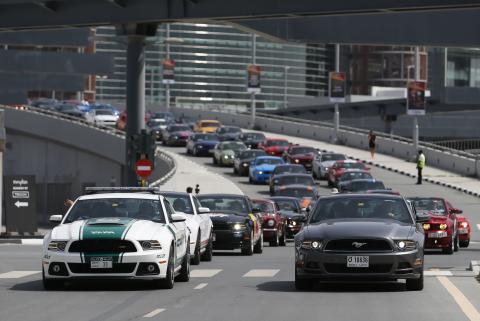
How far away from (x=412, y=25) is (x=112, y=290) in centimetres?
3065

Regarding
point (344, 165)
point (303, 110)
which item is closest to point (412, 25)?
point (344, 165)

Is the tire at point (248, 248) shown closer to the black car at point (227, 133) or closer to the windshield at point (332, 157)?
the windshield at point (332, 157)

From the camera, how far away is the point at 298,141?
4003 inches

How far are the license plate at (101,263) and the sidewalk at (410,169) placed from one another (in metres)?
49.7

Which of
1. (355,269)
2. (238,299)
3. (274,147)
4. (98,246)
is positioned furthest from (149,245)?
(274,147)

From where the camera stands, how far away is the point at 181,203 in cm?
2858

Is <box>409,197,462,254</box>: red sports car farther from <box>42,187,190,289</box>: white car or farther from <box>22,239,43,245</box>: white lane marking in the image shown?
<box>42,187,190,289</box>: white car

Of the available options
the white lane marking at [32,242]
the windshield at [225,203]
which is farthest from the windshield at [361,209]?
the white lane marking at [32,242]

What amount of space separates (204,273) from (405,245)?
609cm

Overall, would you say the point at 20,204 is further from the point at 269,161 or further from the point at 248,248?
the point at 269,161

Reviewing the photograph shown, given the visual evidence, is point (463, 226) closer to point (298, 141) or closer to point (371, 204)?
point (371, 204)

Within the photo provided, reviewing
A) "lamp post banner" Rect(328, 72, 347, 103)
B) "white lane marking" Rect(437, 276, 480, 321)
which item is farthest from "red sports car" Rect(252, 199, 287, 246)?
"lamp post banner" Rect(328, 72, 347, 103)

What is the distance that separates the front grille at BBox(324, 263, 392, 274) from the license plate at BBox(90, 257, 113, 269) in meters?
2.98

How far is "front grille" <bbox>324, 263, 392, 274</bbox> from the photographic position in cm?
1964
